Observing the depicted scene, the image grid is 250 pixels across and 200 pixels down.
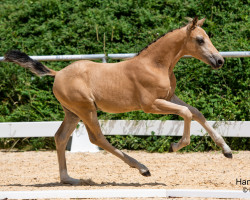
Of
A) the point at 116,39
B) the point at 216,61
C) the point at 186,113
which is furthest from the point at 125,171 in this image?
the point at 116,39

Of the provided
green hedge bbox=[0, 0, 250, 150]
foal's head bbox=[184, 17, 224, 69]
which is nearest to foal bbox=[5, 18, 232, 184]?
foal's head bbox=[184, 17, 224, 69]

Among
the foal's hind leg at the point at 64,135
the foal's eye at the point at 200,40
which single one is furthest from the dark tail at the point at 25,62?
Result: the foal's eye at the point at 200,40

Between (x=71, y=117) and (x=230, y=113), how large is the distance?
3547mm

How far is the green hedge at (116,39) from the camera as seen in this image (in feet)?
29.3

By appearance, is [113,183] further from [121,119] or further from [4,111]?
[4,111]

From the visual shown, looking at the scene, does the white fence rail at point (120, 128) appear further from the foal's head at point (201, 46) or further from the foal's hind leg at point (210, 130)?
the foal's head at point (201, 46)

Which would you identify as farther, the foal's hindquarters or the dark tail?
the dark tail

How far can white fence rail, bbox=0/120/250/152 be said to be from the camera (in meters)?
8.38

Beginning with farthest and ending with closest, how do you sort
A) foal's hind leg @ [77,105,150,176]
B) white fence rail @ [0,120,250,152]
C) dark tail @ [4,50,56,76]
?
white fence rail @ [0,120,250,152] < dark tail @ [4,50,56,76] < foal's hind leg @ [77,105,150,176]

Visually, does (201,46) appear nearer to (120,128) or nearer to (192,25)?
(192,25)

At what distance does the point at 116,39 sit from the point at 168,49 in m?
4.94

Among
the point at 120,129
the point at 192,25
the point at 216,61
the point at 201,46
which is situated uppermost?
the point at 192,25

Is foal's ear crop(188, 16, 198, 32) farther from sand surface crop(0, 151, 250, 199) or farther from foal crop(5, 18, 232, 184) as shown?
sand surface crop(0, 151, 250, 199)

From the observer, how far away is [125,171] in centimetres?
699
